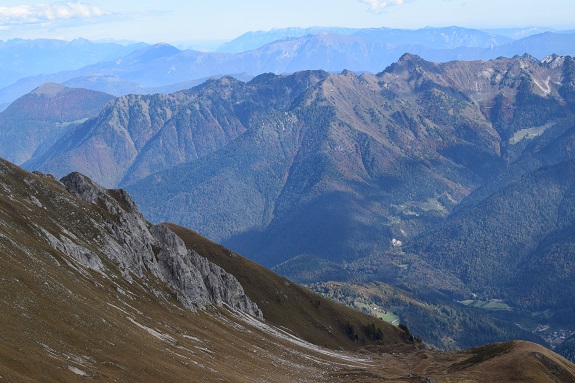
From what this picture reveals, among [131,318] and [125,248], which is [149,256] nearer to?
[125,248]

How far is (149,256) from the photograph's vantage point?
170250 millimetres

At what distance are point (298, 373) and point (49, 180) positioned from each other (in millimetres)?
92206

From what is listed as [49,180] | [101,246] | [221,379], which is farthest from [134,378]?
[49,180]

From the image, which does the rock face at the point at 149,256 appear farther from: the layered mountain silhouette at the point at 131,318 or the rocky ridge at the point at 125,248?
the layered mountain silhouette at the point at 131,318

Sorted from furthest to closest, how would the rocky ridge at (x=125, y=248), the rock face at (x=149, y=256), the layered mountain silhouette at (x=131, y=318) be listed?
1. the rock face at (x=149, y=256)
2. the rocky ridge at (x=125, y=248)
3. the layered mountain silhouette at (x=131, y=318)

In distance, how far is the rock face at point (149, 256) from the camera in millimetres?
153625

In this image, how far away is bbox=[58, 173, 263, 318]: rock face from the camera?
154 meters

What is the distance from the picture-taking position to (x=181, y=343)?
117 metres

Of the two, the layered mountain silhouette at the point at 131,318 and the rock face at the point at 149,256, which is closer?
the layered mountain silhouette at the point at 131,318

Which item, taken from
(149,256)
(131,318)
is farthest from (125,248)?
(131,318)

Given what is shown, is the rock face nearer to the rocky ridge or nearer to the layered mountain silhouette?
the rocky ridge

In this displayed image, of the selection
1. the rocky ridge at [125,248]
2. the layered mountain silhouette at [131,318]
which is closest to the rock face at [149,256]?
the rocky ridge at [125,248]

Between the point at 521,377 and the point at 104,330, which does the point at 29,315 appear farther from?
the point at 521,377

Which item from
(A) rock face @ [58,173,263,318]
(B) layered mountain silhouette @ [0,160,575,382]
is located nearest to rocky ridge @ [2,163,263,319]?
(A) rock face @ [58,173,263,318]
